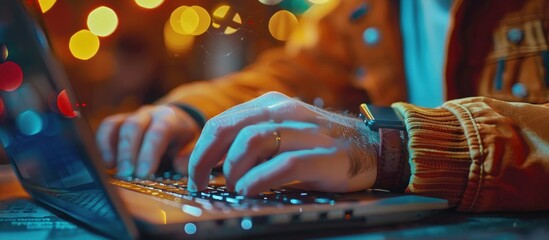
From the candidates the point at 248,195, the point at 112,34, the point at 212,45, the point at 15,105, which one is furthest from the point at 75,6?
the point at 248,195

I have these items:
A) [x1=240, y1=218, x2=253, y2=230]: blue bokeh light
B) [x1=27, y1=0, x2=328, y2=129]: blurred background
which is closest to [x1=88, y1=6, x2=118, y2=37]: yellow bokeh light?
[x1=27, y1=0, x2=328, y2=129]: blurred background

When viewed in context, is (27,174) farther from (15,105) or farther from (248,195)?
(248,195)

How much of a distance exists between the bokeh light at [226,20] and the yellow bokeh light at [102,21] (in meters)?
0.75

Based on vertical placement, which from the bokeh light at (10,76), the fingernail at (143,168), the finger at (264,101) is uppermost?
the bokeh light at (10,76)

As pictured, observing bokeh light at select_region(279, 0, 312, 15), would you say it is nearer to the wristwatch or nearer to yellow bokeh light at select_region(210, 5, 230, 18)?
yellow bokeh light at select_region(210, 5, 230, 18)

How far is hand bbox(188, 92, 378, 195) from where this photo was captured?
365mm

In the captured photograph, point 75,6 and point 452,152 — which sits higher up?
point 75,6

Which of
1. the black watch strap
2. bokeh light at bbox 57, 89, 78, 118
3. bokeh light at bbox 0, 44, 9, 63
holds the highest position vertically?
bokeh light at bbox 0, 44, 9, 63

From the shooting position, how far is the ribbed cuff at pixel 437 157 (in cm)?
42

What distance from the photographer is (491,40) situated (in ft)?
2.35

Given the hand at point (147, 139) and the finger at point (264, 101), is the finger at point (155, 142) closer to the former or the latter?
the hand at point (147, 139)

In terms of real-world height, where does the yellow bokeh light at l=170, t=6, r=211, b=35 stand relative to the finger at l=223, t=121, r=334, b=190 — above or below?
above

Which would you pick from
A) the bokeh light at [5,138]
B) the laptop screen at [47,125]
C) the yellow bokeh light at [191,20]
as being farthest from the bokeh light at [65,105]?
the yellow bokeh light at [191,20]

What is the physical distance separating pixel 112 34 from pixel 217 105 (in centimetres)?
86
